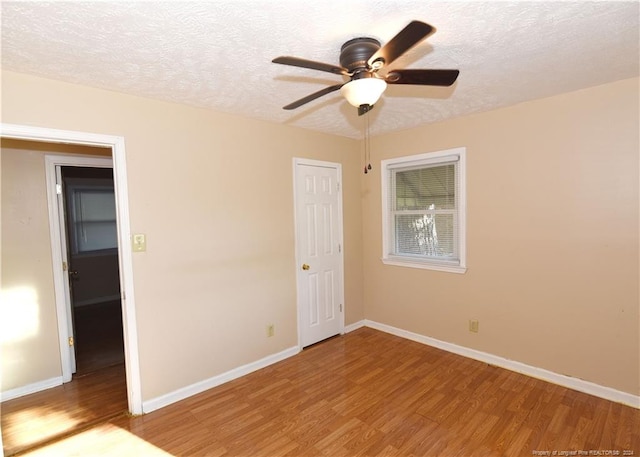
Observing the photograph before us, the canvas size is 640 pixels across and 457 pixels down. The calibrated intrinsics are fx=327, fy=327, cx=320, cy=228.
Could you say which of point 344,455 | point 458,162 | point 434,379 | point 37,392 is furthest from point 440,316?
point 37,392

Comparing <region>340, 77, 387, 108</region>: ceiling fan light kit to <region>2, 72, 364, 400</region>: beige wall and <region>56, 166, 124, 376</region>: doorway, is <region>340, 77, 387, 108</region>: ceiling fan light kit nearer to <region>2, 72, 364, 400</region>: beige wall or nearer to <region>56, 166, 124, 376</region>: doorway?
<region>2, 72, 364, 400</region>: beige wall

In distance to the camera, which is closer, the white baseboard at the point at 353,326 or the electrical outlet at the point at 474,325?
→ the electrical outlet at the point at 474,325

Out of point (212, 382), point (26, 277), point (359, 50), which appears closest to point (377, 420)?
point (212, 382)

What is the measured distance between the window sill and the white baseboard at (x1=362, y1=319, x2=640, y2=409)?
0.77 meters

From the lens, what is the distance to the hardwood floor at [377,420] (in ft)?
6.83

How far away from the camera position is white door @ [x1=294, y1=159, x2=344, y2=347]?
3.54m

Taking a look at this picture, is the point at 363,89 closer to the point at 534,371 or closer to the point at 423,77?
the point at 423,77

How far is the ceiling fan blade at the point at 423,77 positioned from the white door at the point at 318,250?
191 cm

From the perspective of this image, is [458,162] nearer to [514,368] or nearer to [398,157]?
[398,157]

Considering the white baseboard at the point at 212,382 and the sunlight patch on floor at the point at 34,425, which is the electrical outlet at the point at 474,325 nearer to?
the white baseboard at the point at 212,382

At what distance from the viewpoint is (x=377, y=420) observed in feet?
7.71

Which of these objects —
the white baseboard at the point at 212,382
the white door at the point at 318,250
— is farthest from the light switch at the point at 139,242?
the white door at the point at 318,250

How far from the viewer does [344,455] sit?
2.02 metres

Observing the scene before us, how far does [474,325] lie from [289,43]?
2984mm
